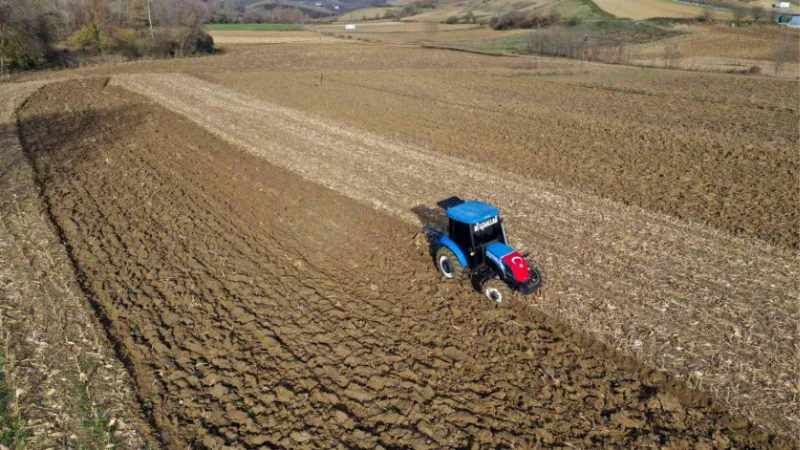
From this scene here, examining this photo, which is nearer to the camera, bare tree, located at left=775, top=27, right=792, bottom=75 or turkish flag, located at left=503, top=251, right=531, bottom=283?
turkish flag, located at left=503, top=251, right=531, bottom=283

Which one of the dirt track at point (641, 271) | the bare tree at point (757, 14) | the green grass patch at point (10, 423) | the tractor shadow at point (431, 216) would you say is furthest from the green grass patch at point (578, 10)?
the green grass patch at point (10, 423)

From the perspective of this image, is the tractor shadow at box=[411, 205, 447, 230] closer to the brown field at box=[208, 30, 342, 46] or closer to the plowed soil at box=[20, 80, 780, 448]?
the plowed soil at box=[20, 80, 780, 448]

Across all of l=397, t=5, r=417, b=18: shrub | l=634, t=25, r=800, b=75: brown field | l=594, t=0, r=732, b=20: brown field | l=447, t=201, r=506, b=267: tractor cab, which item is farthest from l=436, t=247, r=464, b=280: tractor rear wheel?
l=397, t=5, r=417, b=18: shrub

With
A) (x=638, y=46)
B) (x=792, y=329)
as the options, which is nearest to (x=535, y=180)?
(x=792, y=329)

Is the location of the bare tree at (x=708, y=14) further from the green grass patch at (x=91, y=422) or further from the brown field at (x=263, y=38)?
the green grass patch at (x=91, y=422)

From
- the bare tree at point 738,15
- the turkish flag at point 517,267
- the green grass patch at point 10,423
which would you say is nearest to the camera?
the green grass patch at point 10,423

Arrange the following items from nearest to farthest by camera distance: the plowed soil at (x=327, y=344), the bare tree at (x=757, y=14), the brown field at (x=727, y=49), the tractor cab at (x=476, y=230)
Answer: the plowed soil at (x=327, y=344)
the tractor cab at (x=476, y=230)
the brown field at (x=727, y=49)
the bare tree at (x=757, y=14)

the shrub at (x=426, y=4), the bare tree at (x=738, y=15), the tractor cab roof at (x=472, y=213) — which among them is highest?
the shrub at (x=426, y=4)
